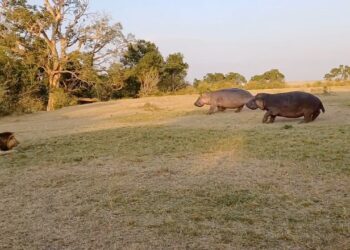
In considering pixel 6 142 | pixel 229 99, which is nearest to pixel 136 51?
pixel 229 99

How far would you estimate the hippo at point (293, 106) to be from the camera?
10.1m

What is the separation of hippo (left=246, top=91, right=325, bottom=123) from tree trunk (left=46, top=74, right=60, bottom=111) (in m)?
15.1

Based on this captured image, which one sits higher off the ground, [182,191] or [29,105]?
[29,105]

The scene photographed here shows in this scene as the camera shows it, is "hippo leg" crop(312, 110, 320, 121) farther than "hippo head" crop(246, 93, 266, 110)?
No

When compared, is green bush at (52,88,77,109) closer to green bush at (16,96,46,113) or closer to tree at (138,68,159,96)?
green bush at (16,96,46,113)

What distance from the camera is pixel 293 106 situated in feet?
33.3

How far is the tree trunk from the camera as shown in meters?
23.6

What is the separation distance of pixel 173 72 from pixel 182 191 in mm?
27712

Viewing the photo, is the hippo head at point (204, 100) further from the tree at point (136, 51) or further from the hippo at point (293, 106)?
the tree at point (136, 51)

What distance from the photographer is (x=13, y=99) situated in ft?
70.4

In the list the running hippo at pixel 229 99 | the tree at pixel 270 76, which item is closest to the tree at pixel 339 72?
the tree at pixel 270 76

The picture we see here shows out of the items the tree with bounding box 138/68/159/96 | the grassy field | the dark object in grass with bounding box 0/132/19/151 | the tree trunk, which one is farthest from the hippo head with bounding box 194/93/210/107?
the tree with bounding box 138/68/159/96

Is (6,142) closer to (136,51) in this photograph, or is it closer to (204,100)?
(204,100)

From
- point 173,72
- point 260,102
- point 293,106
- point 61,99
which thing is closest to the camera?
point 293,106
